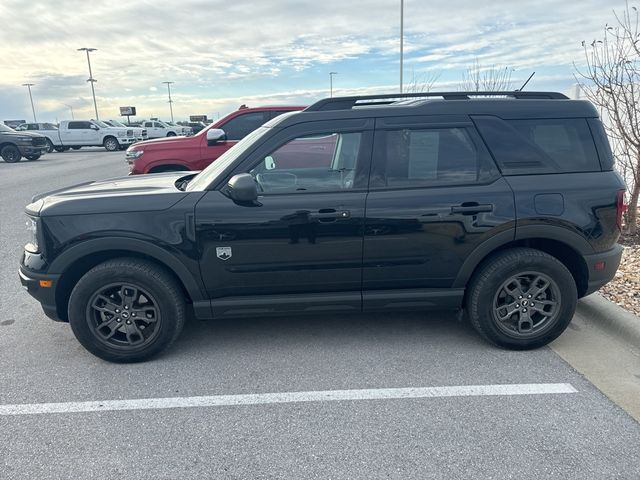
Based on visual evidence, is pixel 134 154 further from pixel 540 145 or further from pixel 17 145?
pixel 17 145

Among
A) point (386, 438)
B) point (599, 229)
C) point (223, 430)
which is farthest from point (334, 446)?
point (599, 229)

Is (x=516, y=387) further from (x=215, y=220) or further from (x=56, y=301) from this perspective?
(x=56, y=301)

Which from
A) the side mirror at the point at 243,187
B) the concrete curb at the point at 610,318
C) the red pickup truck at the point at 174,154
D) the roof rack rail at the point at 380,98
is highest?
the roof rack rail at the point at 380,98

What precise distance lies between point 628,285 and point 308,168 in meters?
3.24

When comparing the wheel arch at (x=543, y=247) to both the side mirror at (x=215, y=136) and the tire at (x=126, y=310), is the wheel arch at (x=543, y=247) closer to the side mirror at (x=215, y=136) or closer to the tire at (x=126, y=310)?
the tire at (x=126, y=310)

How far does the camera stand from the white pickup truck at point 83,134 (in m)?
28.9

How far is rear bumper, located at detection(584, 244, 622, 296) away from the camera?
11.4 ft

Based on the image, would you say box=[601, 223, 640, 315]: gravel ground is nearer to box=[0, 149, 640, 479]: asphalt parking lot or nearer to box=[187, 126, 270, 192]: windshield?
box=[0, 149, 640, 479]: asphalt parking lot

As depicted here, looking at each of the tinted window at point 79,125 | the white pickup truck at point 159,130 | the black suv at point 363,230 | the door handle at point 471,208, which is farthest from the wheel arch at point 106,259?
the white pickup truck at point 159,130

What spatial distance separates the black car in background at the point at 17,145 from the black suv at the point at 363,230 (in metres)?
20.8

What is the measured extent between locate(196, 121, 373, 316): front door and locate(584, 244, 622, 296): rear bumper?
175 cm

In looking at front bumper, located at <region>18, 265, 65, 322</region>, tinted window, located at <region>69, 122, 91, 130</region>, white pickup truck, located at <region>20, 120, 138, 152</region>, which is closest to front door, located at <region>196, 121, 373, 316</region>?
front bumper, located at <region>18, 265, 65, 322</region>

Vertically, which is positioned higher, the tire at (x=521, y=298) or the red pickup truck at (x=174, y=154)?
the red pickup truck at (x=174, y=154)

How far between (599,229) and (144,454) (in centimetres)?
338
